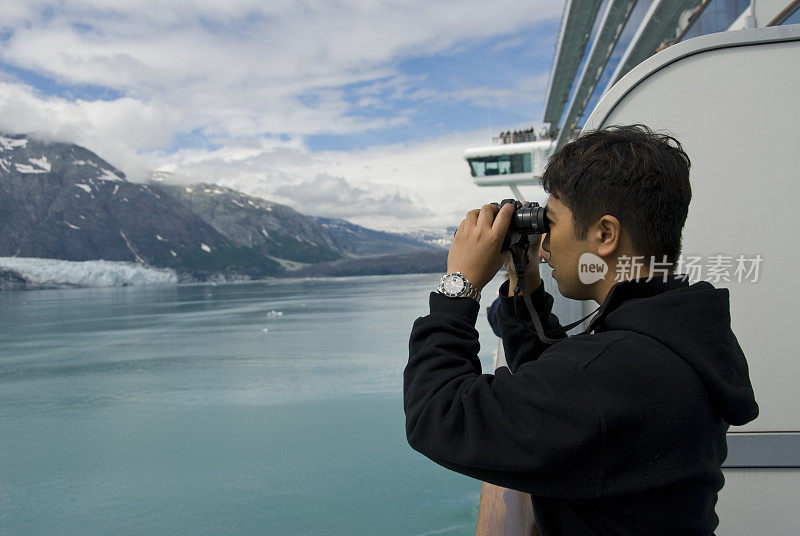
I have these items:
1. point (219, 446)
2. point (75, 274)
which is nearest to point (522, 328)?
point (219, 446)

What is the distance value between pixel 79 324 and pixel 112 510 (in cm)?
1841

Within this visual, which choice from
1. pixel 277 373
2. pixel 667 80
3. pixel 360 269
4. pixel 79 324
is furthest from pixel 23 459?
pixel 360 269

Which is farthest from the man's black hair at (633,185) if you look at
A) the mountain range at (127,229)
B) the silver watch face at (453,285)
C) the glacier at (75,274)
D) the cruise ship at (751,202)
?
the mountain range at (127,229)

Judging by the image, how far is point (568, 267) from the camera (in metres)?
1.02

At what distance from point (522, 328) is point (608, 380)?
A: 449 millimetres

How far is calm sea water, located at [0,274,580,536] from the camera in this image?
517cm

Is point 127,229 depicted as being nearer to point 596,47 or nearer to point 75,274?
point 75,274

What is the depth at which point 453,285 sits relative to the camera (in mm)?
956

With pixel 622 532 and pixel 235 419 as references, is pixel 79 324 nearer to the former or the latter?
pixel 235 419

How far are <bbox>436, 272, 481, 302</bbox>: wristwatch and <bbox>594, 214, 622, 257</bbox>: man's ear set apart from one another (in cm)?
21

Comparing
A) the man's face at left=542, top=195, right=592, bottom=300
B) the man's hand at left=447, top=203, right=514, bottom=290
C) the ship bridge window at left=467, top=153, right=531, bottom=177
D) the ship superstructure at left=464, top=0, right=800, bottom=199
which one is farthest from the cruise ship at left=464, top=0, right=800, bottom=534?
the ship bridge window at left=467, top=153, right=531, bottom=177

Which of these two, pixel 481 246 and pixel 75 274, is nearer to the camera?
pixel 481 246

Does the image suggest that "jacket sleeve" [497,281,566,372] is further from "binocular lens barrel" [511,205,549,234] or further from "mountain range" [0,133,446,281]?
"mountain range" [0,133,446,281]

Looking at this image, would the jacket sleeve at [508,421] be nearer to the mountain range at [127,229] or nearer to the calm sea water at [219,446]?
the calm sea water at [219,446]
